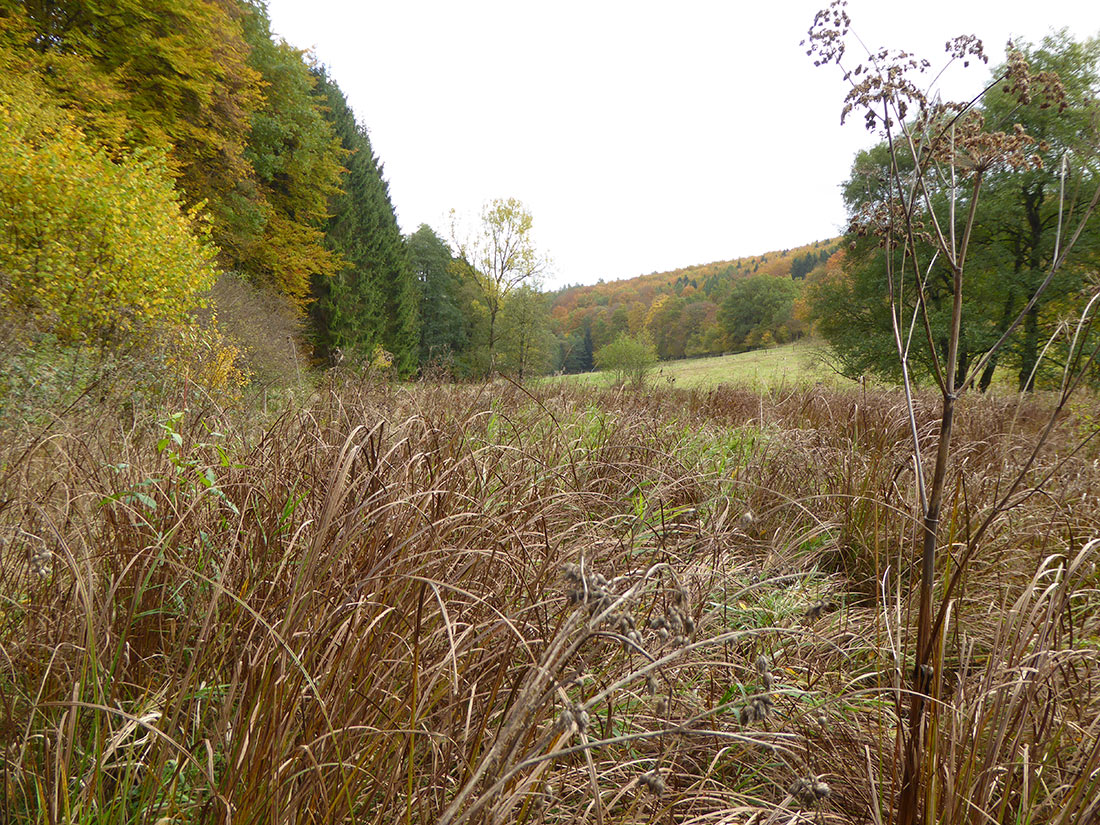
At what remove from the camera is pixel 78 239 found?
20.4 ft

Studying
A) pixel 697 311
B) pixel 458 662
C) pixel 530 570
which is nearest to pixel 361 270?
pixel 530 570

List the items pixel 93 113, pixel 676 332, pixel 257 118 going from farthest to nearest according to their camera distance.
Result: pixel 676 332 → pixel 257 118 → pixel 93 113

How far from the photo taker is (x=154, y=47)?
10.6 m

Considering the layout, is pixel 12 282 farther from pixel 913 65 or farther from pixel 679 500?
pixel 913 65

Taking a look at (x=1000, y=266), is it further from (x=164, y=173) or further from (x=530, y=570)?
(x=164, y=173)

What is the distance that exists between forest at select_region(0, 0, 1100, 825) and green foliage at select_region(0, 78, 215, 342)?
0.15 ft

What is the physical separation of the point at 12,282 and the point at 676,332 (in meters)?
60.1

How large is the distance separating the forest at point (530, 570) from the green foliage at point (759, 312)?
46.7m

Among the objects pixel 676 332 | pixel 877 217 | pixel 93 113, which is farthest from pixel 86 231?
pixel 676 332

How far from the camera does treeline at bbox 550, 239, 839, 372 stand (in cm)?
4628

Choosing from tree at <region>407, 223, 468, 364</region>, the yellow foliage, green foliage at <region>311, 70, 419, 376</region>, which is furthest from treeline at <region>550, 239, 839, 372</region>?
the yellow foliage

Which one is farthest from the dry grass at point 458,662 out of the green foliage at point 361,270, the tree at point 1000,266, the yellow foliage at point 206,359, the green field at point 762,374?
the green foliage at point 361,270

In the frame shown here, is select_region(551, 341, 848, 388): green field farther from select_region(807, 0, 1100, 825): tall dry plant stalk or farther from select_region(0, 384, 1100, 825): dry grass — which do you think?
select_region(807, 0, 1100, 825): tall dry plant stalk

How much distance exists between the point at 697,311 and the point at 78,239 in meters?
60.8
